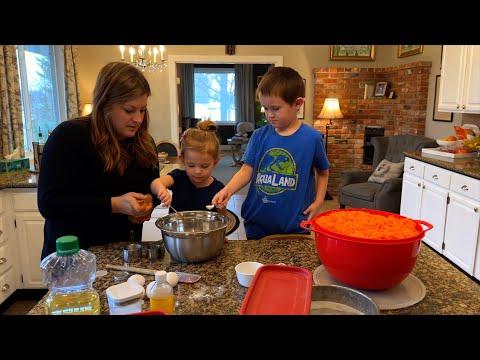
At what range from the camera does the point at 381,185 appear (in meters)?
4.15

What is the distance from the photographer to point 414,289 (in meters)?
0.98

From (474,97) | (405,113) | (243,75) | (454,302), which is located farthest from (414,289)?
(243,75)

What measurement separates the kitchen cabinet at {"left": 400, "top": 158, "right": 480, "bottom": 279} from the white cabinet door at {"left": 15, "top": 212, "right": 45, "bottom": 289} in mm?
3004

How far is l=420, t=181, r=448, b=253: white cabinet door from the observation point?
10.3ft

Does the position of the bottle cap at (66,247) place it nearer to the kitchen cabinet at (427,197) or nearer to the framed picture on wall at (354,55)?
the kitchen cabinet at (427,197)

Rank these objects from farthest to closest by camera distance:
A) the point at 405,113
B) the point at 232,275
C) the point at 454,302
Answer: the point at 405,113 < the point at 232,275 < the point at 454,302

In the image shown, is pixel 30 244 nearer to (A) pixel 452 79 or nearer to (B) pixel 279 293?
(B) pixel 279 293

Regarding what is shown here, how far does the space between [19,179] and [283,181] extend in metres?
2.00

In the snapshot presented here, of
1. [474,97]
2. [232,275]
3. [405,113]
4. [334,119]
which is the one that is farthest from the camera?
[334,119]

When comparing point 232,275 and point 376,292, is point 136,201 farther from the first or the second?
point 376,292

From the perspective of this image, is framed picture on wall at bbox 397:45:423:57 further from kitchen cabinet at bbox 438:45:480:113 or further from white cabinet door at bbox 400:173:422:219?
white cabinet door at bbox 400:173:422:219

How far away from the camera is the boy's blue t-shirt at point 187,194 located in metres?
1.79

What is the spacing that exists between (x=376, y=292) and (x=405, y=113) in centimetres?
467

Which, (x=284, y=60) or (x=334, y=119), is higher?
(x=284, y=60)
